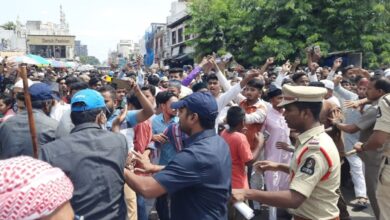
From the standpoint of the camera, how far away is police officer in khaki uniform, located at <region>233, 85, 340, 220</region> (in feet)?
8.55

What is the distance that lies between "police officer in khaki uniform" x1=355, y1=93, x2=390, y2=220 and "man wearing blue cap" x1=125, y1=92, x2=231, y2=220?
1748mm

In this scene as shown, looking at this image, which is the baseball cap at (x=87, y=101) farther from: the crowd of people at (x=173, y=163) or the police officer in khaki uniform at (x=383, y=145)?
the police officer in khaki uniform at (x=383, y=145)

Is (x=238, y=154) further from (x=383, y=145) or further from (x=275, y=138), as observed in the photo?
(x=383, y=145)

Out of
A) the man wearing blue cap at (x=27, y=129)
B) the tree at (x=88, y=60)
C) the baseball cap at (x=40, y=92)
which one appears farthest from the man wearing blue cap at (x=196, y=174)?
the tree at (x=88, y=60)

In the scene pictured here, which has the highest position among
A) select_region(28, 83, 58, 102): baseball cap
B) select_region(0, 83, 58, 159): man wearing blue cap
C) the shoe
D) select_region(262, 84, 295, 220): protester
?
select_region(28, 83, 58, 102): baseball cap

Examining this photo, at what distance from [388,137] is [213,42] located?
1877 centimetres

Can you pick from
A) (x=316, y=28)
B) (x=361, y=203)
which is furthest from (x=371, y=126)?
(x=316, y=28)

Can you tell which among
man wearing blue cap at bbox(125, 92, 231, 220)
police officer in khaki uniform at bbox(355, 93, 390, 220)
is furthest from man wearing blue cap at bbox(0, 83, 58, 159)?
police officer in khaki uniform at bbox(355, 93, 390, 220)

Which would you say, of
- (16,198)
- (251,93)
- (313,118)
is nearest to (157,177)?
(313,118)

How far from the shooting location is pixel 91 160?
2586mm

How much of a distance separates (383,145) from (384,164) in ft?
0.59

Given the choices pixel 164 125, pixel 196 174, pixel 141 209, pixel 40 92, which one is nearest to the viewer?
pixel 196 174

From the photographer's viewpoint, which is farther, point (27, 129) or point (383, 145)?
point (383, 145)

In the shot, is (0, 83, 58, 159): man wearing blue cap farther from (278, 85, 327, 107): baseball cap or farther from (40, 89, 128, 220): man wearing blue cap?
(278, 85, 327, 107): baseball cap
